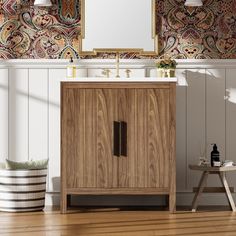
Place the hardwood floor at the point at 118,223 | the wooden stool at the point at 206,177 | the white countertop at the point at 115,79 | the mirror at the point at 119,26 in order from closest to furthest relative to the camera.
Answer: the hardwood floor at the point at 118,223 → the white countertop at the point at 115,79 → the wooden stool at the point at 206,177 → the mirror at the point at 119,26

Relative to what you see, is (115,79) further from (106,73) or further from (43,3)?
(43,3)

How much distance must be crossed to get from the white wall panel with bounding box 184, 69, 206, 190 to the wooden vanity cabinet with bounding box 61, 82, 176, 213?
598 mm

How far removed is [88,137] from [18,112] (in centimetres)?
82

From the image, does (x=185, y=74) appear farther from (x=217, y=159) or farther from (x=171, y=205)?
(x=171, y=205)

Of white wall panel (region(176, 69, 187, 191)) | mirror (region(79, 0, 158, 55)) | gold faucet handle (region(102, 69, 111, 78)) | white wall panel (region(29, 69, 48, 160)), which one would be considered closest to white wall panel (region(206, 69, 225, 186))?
white wall panel (region(176, 69, 187, 191))

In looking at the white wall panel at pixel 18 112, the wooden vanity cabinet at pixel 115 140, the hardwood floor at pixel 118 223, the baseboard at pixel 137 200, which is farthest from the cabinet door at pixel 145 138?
the white wall panel at pixel 18 112

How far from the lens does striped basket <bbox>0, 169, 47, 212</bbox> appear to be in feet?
18.6

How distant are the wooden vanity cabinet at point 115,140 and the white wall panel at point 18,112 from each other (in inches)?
26.3

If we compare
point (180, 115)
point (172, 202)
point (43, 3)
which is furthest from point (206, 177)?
point (43, 3)

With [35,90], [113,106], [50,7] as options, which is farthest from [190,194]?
[50,7]

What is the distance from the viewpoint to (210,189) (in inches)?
228

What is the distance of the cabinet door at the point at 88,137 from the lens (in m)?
5.55

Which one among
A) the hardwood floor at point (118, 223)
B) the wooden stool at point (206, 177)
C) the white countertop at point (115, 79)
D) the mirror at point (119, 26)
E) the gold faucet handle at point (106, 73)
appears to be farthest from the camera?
the mirror at point (119, 26)

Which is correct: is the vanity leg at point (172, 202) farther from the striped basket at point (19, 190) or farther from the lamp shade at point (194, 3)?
the lamp shade at point (194, 3)
